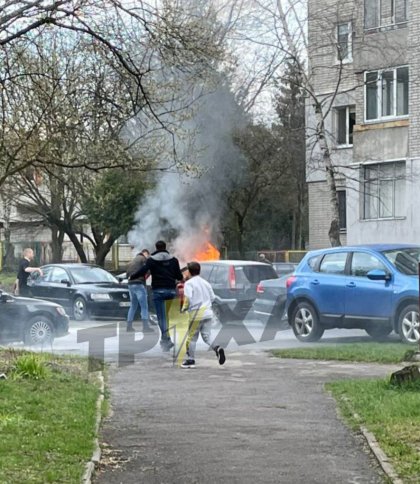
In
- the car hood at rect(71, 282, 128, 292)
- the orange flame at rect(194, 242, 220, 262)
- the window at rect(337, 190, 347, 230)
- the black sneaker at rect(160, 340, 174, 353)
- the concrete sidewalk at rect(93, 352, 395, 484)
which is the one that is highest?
the window at rect(337, 190, 347, 230)

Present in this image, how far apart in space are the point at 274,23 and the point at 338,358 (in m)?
16.1

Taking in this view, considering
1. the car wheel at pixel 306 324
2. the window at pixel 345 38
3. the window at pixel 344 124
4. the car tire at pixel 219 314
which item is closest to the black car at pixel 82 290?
the car tire at pixel 219 314

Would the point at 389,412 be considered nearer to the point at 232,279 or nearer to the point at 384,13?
the point at 232,279

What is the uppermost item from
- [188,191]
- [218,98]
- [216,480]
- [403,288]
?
[218,98]

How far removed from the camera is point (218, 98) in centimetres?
3453

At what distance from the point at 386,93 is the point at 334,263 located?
14.1 m

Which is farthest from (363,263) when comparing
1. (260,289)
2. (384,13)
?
(384,13)

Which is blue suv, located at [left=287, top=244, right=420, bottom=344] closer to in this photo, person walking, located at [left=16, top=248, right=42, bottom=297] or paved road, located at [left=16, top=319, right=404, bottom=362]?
paved road, located at [left=16, top=319, right=404, bottom=362]

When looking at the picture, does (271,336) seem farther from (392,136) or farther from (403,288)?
(392,136)

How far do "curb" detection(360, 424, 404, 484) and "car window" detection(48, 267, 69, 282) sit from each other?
56.0 ft

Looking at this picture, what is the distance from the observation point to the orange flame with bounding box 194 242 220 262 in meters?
30.6

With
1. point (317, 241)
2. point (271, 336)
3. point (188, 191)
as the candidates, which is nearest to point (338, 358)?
point (271, 336)

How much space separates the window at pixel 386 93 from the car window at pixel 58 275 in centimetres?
1095

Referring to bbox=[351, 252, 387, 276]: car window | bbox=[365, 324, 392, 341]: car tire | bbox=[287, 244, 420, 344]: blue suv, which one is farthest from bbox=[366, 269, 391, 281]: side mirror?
bbox=[365, 324, 392, 341]: car tire
